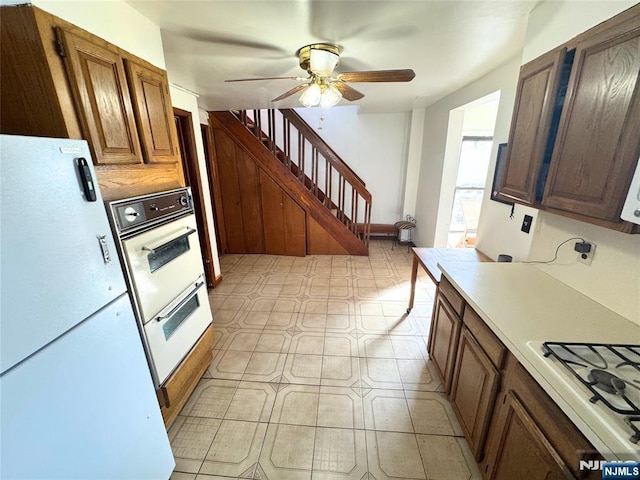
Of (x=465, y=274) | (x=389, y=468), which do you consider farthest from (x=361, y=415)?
(x=465, y=274)

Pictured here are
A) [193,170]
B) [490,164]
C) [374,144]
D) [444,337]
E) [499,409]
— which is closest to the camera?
[499,409]

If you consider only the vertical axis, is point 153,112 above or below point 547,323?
above

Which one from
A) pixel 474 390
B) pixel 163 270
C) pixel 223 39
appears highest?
pixel 223 39

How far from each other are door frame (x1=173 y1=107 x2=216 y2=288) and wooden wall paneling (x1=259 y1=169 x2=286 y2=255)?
1.22 meters

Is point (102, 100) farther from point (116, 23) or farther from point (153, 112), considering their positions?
point (116, 23)

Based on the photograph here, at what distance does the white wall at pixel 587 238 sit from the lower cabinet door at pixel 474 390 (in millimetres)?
643

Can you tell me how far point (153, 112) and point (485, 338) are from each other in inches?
86.4

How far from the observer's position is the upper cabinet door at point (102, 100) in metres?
1.06

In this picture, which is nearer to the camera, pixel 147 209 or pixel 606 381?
pixel 606 381

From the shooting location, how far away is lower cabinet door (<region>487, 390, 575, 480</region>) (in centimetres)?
83

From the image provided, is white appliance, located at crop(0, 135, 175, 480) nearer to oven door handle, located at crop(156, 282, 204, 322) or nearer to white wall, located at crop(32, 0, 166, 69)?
oven door handle, located at crop(156, 282, 204, 322)

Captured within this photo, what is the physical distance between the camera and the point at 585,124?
111 cm

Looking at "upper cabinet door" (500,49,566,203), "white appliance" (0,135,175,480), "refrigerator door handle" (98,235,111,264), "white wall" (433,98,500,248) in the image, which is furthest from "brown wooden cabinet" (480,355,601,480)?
"white wall" (433,98,500,248)

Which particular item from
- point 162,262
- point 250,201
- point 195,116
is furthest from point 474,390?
point 250,201
